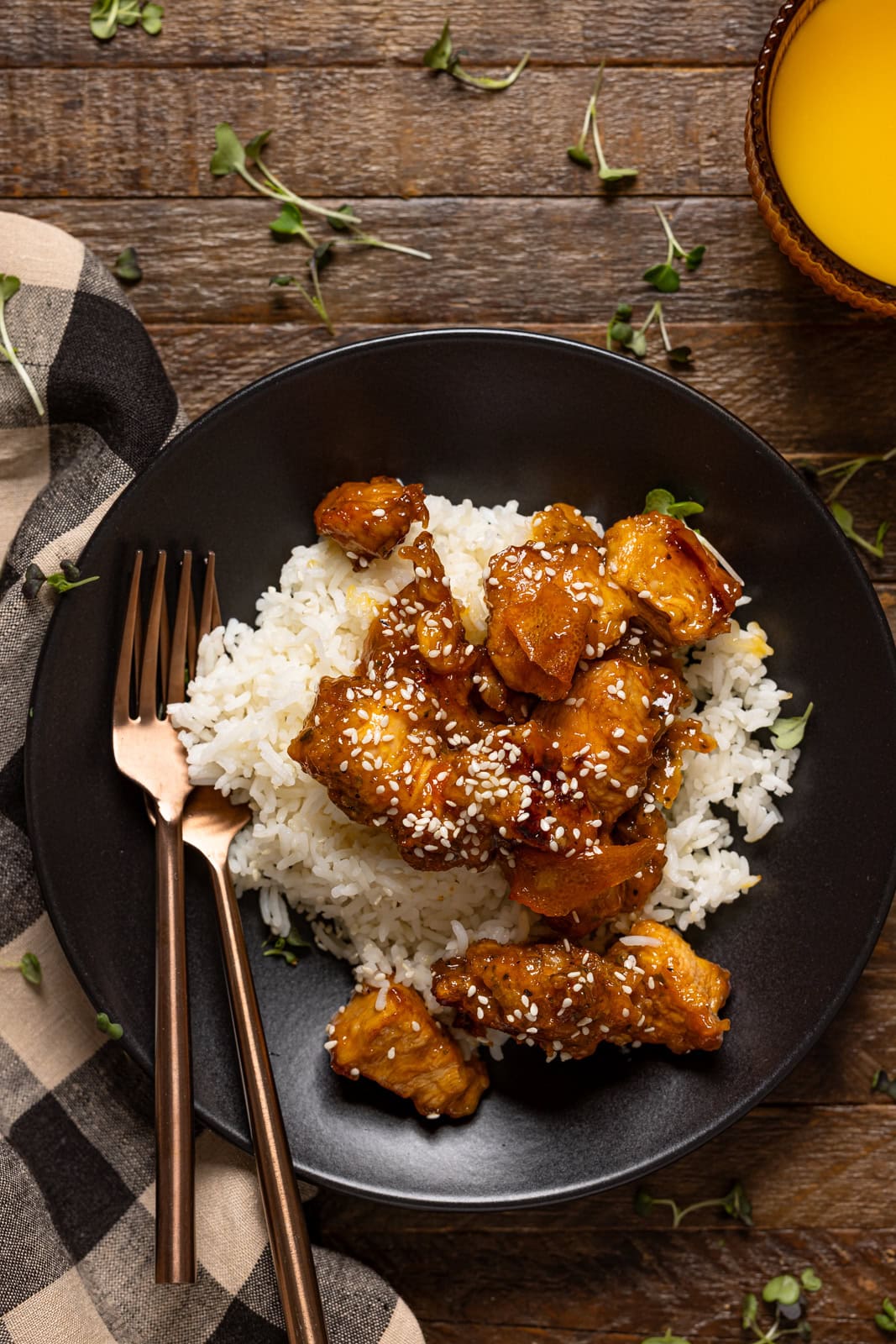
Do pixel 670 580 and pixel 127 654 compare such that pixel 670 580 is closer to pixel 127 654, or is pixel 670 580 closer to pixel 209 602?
pixel 209 602

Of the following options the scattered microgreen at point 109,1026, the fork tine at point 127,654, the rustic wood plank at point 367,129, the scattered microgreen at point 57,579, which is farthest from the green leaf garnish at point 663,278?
the scattered microgreen at point 109,1026

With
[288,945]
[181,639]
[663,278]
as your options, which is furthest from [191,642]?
[663,278]

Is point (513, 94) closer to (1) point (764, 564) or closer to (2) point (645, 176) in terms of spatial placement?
(2) point (645, 176)

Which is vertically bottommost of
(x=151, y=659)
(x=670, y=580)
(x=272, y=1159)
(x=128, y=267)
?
(x=272, y=1159)

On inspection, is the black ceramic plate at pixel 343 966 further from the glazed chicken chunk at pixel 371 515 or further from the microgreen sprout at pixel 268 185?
the microgreen sprout at pixel 268 185

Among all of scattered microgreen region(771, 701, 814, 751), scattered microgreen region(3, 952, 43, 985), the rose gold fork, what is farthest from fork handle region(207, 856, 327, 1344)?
scattered microgreen region(771, 701, 814, 751)

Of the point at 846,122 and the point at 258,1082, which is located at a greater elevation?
the point at 846,122
